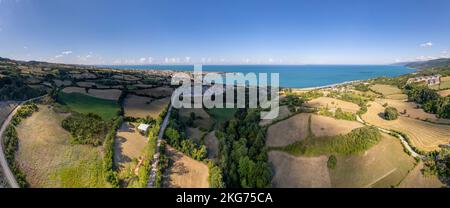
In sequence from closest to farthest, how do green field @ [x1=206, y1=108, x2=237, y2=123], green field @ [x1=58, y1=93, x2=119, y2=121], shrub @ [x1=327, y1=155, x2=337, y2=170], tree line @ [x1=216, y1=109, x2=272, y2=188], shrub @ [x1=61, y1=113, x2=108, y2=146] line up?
tree line @ [x1=216, y1=109, x2=272, y2=188], shrub @ [x1=327, y1=155, x2=337, y2=170], shrub @ [x1=61, y1=113, x2=108, y2=146], green field @ [x1=58, y1=93, x2=119, y2=121], green field @ [x1=206, y1=108, x2=237, y2=123]

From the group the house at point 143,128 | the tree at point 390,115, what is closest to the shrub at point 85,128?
the house at point 143,128

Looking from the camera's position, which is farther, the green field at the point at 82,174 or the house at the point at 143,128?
the house at the point at 143,128

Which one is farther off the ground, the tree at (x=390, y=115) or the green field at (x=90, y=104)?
the green field at (x=90, y=104)

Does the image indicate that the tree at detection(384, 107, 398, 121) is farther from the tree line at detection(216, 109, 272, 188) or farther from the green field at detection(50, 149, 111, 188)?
the green field at detection(50, 149, 111, 188)

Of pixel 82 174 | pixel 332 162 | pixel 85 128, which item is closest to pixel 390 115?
pixel 332 162

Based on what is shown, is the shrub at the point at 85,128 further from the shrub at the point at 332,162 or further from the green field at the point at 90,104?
the shrub at the point at 332,162

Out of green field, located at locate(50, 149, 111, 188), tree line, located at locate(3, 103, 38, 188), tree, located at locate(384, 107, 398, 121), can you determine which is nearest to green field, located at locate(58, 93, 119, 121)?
tree line, located at locate(3, 103, 38, 188)
